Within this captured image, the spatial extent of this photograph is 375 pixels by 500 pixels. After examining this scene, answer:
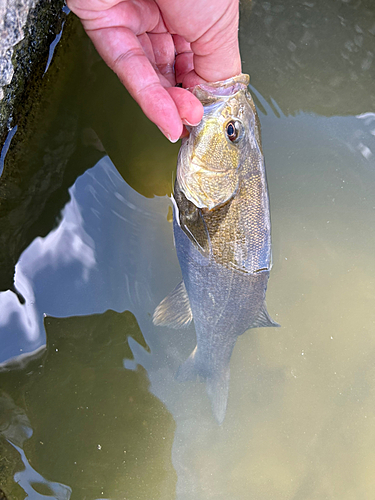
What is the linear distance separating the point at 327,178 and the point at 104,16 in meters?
1.71

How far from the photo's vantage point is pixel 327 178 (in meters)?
2.44

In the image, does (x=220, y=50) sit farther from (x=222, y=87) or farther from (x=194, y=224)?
(x=194, y=224)

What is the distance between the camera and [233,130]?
1.59 m

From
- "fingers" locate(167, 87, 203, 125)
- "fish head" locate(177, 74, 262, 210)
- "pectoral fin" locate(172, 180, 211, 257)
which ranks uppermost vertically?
→ "fingers" locate(167, 87, 203, 125)

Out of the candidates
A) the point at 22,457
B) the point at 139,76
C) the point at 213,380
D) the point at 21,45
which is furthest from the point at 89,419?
the point at 21,45

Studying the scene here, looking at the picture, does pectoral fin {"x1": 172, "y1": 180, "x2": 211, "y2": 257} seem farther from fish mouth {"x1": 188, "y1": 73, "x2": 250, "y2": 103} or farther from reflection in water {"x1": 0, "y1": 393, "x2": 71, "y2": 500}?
reflection in water {"x1": 0, "y1": 393, "x2": 71, "y2": 500}

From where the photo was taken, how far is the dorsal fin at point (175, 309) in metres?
2.03

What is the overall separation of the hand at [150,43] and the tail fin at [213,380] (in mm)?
1301

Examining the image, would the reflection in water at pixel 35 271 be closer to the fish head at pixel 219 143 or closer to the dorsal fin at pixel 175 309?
the dorsal fin at pixel 175 309

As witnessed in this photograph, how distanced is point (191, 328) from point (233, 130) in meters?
1.23

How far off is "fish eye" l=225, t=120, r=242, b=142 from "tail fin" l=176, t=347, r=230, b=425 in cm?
121

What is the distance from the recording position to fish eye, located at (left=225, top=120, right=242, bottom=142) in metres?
1.57

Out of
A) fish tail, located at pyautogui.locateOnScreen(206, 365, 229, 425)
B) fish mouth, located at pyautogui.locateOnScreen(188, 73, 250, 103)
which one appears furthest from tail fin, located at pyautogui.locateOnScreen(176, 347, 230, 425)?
fish mouth, located at pyautogui.locateOnScreen(188, 73, 250, 103)

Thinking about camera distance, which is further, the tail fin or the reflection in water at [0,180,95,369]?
the tail fin
